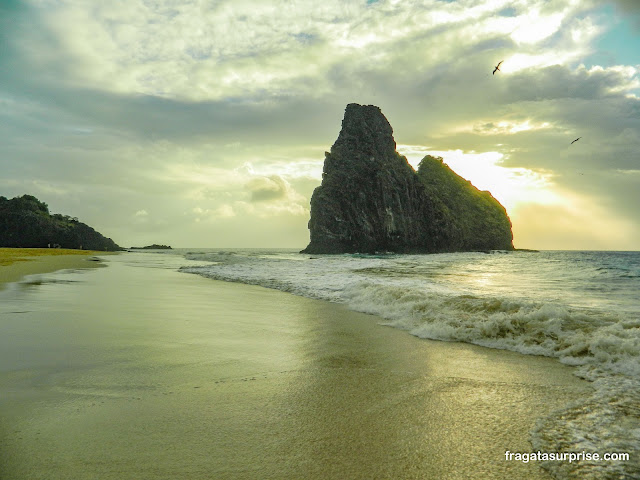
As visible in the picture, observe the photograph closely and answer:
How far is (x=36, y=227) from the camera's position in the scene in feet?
235

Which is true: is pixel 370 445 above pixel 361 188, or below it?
below

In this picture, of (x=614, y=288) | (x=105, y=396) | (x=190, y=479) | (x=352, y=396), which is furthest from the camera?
(x=614, y=288)

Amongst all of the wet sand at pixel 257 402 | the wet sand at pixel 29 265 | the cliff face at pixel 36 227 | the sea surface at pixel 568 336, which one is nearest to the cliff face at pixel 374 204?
the cliff face at pixel 36 227

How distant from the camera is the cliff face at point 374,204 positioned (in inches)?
3511

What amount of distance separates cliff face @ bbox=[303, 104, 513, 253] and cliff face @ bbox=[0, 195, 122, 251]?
47.4 m

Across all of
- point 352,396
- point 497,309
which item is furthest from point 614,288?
point 352,396

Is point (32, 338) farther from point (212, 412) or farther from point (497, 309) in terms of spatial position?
point (497, 309)

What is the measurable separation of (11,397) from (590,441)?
4.91 metres

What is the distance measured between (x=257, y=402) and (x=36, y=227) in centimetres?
8547

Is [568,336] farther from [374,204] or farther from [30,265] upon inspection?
[374,204]

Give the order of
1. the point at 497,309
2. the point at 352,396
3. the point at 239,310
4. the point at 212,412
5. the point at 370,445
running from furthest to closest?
the point at 239,310, the point at 497,309, the point at 352,396, the point at 212,412, the point at 370,445

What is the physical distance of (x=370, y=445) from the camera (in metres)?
2.82

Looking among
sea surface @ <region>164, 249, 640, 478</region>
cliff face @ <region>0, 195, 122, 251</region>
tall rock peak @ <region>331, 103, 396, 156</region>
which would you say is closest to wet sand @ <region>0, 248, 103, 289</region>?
sea surface @ <region>164, 249, 640, 478</region>

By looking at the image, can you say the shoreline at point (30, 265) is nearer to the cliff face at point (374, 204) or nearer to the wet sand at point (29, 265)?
the wet sand at point (29, 265)
